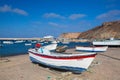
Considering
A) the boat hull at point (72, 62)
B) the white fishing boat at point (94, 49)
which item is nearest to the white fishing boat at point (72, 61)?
the boat hull at point (72, 62)

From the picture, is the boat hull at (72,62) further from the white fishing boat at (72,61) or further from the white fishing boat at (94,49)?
the white fishing boat at (94,49)

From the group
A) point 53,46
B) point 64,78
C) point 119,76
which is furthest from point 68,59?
point 53,46

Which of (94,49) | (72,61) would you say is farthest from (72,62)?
(94,49)

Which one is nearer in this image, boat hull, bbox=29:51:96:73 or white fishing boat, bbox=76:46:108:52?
boat hull, bbox=29:51:96:73

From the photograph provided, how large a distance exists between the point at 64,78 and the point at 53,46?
9960 mm

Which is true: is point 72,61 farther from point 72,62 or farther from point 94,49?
point 94,49

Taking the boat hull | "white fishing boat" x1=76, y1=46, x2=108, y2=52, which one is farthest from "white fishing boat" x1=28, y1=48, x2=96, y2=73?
"white fishing boat" x1=76, y1=46, x2=108, y2=52

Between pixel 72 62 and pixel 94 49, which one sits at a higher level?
pixel 72 62

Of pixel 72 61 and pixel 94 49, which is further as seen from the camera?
pixel 94 49

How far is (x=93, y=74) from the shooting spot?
544 inches

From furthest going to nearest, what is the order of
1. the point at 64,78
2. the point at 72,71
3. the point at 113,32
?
the point at 113,32, the point at 72,71, the point at 64,78

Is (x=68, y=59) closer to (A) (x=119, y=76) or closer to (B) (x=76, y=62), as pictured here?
(B) (x=76, y=62)

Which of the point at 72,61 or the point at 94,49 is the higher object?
the point at 72,61

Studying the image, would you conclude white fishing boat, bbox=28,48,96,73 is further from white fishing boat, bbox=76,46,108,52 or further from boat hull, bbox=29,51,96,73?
white fishing boat, bbox=76,46,108,52
